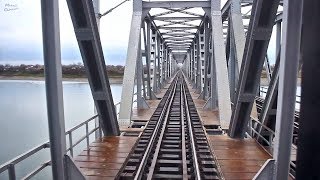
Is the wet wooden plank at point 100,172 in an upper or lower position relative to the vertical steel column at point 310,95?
lower

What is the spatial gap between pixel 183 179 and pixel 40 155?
1969cm

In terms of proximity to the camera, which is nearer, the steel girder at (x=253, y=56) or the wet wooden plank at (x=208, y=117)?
the steel girder at (x=253, y=56)

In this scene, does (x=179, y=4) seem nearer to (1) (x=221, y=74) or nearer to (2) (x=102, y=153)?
(1) (x=221, y=74)

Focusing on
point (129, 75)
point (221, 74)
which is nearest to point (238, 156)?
point (221, 74)

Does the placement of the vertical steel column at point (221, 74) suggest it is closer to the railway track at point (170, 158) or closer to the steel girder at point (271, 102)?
the railway track at point (170, 158)

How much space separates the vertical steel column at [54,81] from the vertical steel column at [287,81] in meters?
2.86

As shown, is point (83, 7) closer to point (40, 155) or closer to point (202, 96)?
point (202, 96)

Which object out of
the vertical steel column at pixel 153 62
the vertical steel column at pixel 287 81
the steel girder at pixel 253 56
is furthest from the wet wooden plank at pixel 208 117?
the vertical steel column at pixel 287 81

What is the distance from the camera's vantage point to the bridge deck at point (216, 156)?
5.96 m

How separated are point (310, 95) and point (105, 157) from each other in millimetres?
5881

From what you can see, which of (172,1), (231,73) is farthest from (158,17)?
(231,73)

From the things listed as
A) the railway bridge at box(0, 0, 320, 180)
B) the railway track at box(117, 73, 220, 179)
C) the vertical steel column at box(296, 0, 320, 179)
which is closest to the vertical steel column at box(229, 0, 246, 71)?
the railway bridge at box(0, 0, 320, 180)

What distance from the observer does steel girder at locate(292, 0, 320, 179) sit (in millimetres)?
1462

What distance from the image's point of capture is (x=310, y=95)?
1.48 metres
